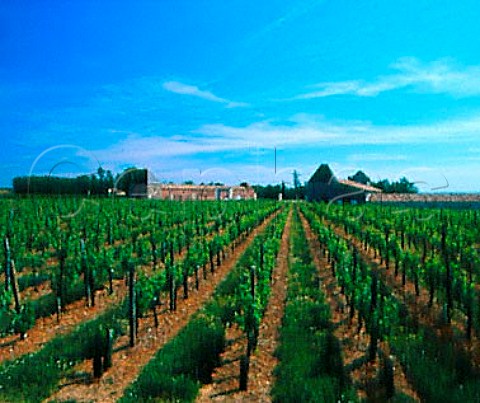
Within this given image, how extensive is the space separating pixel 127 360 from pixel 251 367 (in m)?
2.18

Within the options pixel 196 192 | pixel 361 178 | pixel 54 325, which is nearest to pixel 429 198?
pixel 361 178

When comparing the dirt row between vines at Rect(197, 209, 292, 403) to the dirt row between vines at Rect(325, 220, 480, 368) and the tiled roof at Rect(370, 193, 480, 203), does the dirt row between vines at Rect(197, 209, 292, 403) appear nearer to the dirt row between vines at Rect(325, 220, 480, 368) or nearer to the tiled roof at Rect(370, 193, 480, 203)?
the dirt row between vines at Rect(325, 220, 480, 368)

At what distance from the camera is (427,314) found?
9.37 metres

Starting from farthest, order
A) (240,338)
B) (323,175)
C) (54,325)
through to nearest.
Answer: (323,175)
(54,325)
(240,338)

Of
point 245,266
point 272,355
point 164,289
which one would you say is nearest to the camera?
point 272,355

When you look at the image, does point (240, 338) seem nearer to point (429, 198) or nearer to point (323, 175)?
point (429, 198)

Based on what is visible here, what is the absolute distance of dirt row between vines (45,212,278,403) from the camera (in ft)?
20.2

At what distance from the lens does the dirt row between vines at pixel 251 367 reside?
6062mm

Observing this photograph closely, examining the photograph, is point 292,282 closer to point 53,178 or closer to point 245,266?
point 245,266

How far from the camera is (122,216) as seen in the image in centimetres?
2964

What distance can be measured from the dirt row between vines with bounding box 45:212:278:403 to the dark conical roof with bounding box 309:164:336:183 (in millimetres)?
62376

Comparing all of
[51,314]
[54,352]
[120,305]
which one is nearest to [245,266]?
[120,305]

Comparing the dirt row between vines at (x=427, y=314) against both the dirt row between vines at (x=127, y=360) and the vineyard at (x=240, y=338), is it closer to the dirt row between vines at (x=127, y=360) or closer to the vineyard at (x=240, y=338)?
the vineyard at (x=240, y=338)

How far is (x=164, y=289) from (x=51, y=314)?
310 centimetres
